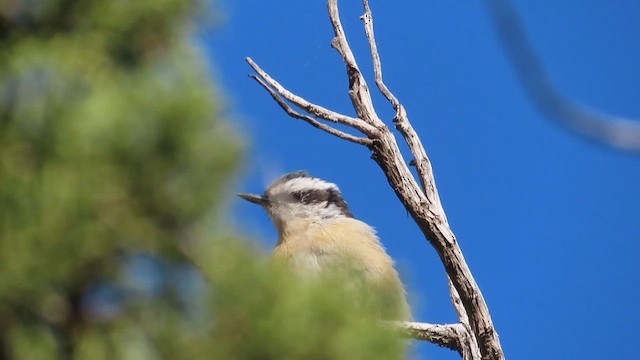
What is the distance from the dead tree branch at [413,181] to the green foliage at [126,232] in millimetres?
1682

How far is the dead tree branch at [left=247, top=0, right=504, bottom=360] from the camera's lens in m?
2.82

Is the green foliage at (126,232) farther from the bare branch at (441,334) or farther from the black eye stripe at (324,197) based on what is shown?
the black eye stripe at (324,197)

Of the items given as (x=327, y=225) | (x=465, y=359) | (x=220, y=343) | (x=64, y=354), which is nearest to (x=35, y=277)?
(x=64, y=354)

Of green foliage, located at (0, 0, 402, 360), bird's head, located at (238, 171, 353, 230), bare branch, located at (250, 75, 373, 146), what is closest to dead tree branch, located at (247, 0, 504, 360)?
bare branch, located at (250, 75, 373, 146)

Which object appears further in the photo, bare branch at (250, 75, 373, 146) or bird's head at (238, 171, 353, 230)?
bird's head at (238, 171, 353, 230)

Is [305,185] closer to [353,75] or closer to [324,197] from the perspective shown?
[324,197]

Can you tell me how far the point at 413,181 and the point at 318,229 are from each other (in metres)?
1.15

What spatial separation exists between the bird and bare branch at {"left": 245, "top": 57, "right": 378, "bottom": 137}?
61 cm

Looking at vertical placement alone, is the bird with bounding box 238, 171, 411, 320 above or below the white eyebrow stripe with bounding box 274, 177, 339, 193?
below

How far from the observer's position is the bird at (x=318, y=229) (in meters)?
3.76

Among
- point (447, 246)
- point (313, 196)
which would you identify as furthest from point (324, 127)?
point (313, 196)

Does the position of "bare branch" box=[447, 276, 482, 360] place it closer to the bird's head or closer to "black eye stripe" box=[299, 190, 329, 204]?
the bird's head

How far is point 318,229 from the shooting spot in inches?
161

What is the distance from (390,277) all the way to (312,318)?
8.48ft
